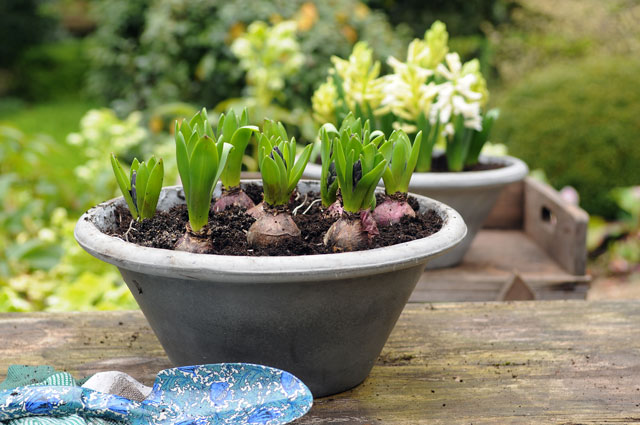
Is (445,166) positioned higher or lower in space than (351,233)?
lower

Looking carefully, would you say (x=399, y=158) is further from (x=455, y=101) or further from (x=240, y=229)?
(x=455, y=101)

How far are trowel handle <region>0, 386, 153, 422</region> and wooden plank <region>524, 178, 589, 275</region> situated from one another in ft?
4.83

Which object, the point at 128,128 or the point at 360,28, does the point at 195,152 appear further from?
the point at 360,28

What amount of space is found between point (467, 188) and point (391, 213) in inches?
26.8

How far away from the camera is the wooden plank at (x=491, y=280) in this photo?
1.93 meters

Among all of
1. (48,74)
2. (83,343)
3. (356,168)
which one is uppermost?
(356,168)

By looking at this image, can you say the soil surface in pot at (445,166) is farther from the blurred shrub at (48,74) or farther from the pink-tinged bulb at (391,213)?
the blurred shrub at (48,74)

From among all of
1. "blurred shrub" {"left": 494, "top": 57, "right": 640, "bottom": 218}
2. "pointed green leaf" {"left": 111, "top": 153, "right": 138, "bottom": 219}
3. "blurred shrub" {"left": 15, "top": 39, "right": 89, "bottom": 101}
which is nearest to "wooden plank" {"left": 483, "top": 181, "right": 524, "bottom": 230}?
"pointed green leaf" {"left": 111, "top": 153, "right": 138, "bottom": 219}

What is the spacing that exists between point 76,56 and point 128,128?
10.1 metres

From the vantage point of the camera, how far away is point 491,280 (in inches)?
76.1

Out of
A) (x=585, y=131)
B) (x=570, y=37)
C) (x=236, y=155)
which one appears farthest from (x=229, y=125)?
(x=570, y=37)

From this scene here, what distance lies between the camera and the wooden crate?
193 centimetres

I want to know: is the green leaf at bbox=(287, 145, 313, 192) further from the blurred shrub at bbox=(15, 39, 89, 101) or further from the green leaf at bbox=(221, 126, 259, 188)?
the blurred shrub at bbox=(15, 39, 89, 101)

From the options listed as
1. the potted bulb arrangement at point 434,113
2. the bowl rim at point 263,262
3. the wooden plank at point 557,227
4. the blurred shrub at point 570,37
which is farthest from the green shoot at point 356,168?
the blurred shrub at point 570,37
